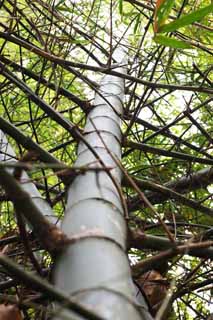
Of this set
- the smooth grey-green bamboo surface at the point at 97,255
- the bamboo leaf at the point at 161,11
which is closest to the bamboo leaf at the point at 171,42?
the bamboo leaf at the point at 161,11

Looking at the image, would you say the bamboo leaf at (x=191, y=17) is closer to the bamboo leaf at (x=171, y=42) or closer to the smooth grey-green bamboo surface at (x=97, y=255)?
the bamboo leaf at (x=171, y=42)

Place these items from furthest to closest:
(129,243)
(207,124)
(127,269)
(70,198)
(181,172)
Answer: (207,124)
(181,172)
(70,198)
(129,243)
(127,269)

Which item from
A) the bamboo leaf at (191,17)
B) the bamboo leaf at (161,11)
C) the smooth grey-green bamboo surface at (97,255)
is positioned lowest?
the smooth grey-green bamboo surface at (97,255)

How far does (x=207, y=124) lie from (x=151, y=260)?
5.53 feet

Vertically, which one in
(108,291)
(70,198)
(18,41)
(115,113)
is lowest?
(108,291)

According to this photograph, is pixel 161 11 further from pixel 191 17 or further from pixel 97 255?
pixel 97 255

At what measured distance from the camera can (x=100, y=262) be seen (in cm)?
71

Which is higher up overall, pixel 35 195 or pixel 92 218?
pixel 35 195

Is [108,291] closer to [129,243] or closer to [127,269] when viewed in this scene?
[127,269]

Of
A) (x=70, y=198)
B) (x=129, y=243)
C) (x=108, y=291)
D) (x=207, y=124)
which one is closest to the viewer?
(x=108, y=291)

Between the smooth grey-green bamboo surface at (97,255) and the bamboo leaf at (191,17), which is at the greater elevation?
the bamboo leaf at (191,17)

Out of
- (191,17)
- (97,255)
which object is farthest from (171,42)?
(97,255)

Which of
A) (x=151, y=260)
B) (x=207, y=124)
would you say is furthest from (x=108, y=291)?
(x=207, y=124)

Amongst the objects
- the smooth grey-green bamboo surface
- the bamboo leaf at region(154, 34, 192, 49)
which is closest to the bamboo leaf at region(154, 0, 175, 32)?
the bamboo leaf at region(154, 34, 192, 49)
